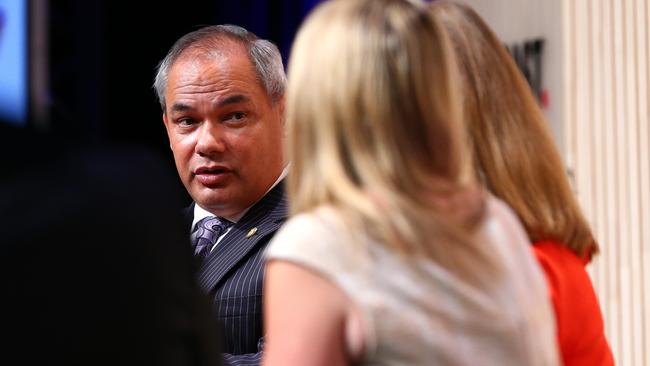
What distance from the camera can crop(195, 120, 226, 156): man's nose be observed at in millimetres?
2648

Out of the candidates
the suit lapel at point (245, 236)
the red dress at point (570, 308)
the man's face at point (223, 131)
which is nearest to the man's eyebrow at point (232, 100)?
the man's face at point (223, 131)

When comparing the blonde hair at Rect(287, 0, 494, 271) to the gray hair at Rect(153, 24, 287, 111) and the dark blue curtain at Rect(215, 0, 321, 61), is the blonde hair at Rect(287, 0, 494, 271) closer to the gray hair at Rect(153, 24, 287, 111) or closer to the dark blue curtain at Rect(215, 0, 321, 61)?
the gray hair at Rect(153, 24, 287, 111)

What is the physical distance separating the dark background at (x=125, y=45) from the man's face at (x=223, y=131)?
1985mm

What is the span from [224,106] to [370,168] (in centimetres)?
142

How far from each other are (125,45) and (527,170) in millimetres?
3340

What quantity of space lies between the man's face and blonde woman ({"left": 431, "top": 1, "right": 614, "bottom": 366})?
3.09 ft

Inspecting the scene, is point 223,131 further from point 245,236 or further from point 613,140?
point 613,140

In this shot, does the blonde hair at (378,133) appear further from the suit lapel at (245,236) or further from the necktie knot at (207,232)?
the necktie knot at (207,232)

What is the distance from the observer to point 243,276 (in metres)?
2.35

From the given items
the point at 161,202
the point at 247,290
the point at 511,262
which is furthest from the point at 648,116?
the point at 161,202

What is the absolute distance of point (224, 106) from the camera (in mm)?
2678

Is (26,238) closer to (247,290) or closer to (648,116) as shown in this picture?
(247,290)

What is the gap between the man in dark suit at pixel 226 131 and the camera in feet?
8.48

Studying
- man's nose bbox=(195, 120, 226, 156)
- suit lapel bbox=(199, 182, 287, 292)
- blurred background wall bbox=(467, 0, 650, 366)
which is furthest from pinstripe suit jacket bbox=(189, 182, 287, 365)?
blurred background wall bbox=(467, 0, 650, 366)
